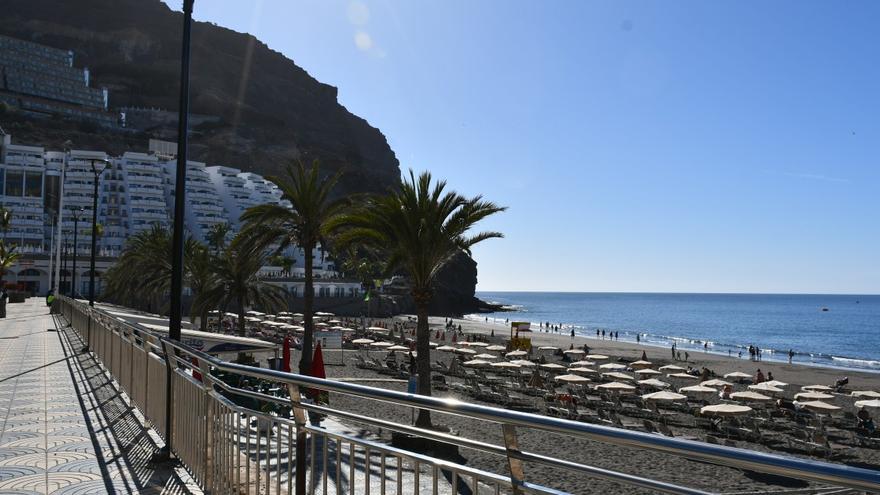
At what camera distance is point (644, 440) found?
199 cm

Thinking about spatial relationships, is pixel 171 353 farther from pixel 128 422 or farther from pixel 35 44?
pixel 35 44

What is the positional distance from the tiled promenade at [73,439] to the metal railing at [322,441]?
0.30m

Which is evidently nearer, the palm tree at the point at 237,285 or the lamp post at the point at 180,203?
the lamp post at the point at 180,203

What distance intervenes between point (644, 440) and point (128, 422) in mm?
8024

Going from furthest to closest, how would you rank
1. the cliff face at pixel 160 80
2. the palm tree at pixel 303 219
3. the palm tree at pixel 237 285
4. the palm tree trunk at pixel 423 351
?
the cliff face at pixel 160 80
the palm tree at pixel 237 285
the palm tree at pixel 303 219
the palm tree trunk at pixel 423 351

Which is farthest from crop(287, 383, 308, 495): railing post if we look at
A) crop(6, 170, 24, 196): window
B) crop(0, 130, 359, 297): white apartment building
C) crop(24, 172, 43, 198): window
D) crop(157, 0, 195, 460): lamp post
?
crop(6, 170, 24, 196): window

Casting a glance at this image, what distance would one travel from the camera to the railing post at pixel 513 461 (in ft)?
7.96

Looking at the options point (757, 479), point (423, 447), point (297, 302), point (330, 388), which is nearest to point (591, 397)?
point (757, 479)

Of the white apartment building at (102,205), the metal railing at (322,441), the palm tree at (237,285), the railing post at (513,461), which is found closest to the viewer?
the metal railing at (322,441)

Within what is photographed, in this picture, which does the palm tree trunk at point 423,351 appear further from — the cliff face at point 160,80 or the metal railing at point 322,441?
the cliff face at point 160,80

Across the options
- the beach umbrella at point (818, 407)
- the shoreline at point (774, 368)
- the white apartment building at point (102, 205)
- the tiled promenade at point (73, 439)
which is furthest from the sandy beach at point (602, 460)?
the white apartment building at point (102, 205)

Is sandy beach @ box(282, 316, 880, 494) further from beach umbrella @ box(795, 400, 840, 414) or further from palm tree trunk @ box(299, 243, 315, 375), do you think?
beach umbrella @ box(795, 400, 840, 414)

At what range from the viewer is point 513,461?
247cm

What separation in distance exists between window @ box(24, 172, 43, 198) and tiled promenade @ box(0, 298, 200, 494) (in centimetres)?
10928
